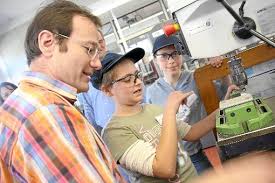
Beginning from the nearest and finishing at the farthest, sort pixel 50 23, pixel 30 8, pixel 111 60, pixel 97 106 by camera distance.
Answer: pixel 50 23 < pixel 111 60 < pixel 97 106 < pixel 30 8

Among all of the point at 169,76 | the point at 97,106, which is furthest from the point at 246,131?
the point at 97,106

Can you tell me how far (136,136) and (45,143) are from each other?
0.59 m

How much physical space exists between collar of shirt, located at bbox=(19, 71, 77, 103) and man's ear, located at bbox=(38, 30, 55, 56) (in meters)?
0.08

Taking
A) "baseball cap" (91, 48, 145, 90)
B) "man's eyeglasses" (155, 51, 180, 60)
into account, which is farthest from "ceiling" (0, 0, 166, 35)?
"baseball cap" (91, 48, 145, 90)

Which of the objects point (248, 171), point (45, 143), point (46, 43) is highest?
point (46, 43)

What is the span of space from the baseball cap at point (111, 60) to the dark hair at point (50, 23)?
0.38m

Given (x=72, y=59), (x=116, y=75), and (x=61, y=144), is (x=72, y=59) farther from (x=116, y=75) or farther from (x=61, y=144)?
(x=116, y=75)

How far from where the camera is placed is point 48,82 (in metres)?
0.78

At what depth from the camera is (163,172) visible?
43.1 inches

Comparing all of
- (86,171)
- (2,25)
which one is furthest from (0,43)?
(86,171)

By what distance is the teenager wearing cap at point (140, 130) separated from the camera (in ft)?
3.64

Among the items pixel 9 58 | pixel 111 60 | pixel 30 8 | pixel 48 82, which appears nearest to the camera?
pixel 48 82

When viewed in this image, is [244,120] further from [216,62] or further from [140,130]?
[216,62]

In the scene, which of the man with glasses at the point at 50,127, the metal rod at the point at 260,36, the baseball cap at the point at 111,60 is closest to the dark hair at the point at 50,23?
the man with glasses at the point at 50,127
